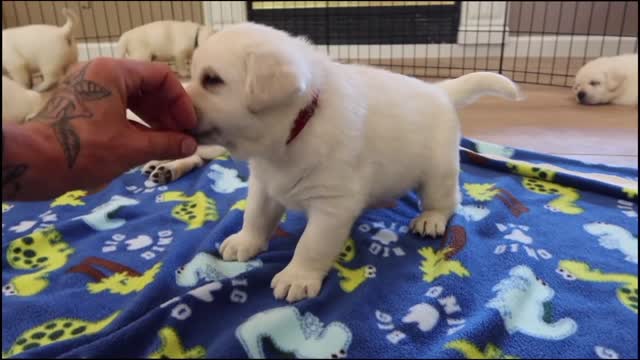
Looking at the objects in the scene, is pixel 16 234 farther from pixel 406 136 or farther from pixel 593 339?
pixel 593 339

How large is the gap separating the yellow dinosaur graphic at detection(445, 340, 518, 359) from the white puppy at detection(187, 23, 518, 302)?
0.28m

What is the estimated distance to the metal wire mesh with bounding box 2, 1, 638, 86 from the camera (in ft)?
13.2

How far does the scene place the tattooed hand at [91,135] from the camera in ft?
2.37

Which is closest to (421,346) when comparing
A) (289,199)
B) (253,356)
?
(253,356)

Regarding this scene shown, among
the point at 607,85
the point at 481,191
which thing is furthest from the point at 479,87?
the point at 607,85

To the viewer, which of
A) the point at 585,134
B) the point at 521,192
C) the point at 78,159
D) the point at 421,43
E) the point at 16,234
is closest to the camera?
the point at 78,159

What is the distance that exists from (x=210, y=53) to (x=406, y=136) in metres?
0.48

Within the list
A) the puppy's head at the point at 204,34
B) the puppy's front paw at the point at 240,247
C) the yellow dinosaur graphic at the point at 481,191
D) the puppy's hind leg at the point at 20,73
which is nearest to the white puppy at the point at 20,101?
the puppy's head at the point at 204,34

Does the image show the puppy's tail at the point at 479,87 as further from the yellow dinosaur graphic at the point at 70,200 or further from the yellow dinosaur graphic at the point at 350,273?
the yellow dinosaur graphic at the point at 70,200

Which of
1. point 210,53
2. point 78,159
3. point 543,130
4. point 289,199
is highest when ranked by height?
point 210,53

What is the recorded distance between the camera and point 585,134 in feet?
7.12

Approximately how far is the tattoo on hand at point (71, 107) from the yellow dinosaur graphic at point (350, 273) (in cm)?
57

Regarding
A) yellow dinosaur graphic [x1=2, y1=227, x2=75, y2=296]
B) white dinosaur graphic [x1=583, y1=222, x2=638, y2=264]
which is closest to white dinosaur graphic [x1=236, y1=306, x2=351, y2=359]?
yellow dinosaur graphic [x1=2, y1=227, x2=75, y2=296]

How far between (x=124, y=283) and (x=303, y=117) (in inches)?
19.8
